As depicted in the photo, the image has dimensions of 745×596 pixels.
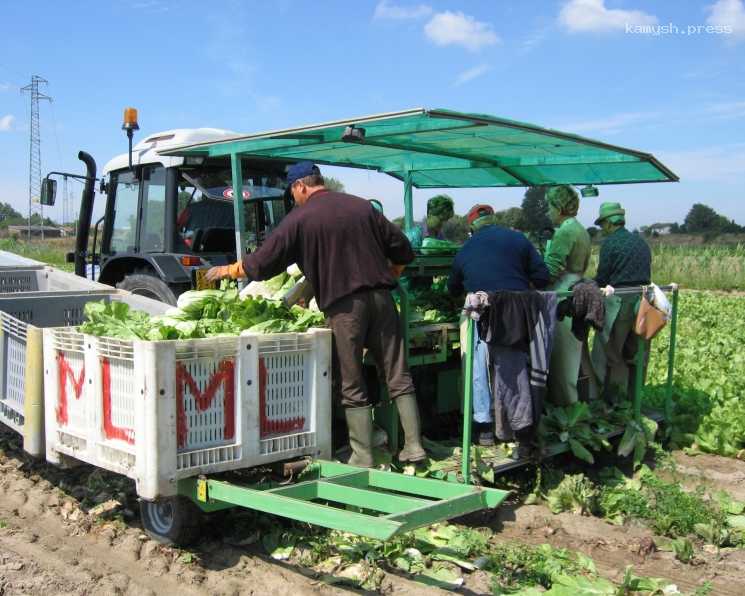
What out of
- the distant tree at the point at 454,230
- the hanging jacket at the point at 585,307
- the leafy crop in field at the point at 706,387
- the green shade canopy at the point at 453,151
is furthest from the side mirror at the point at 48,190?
the leafy crop in field at the point at 706,387

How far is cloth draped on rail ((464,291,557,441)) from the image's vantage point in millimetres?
4828

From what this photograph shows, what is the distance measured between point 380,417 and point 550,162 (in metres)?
2.84

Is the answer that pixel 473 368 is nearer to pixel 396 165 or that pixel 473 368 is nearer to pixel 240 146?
pixel 240 146

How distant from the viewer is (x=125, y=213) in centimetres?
766

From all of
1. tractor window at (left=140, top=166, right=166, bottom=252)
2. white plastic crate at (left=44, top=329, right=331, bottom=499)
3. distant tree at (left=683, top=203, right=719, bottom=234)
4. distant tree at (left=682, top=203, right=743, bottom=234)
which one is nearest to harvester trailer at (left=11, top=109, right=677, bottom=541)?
white plastic crate at (left=44, top=329, right=331, bottom=499)

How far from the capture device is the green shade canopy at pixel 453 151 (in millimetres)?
4551

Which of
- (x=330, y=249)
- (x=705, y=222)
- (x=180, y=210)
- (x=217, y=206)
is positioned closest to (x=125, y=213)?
(x=180, y=210)

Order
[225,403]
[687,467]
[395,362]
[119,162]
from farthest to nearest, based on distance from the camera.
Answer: [119,162], [687,467], [395,362], [225,403]

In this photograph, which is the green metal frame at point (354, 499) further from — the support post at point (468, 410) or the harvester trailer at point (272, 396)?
the support post at point (468, 410)

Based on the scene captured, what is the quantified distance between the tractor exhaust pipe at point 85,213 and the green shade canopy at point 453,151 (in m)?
2.59

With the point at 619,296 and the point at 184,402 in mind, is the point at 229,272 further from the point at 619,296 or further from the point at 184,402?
the point at 619,296

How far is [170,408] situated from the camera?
150 inches

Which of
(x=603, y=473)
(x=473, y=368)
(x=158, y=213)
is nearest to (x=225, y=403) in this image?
(x=473, y=368)

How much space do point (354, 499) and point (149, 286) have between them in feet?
13.2
